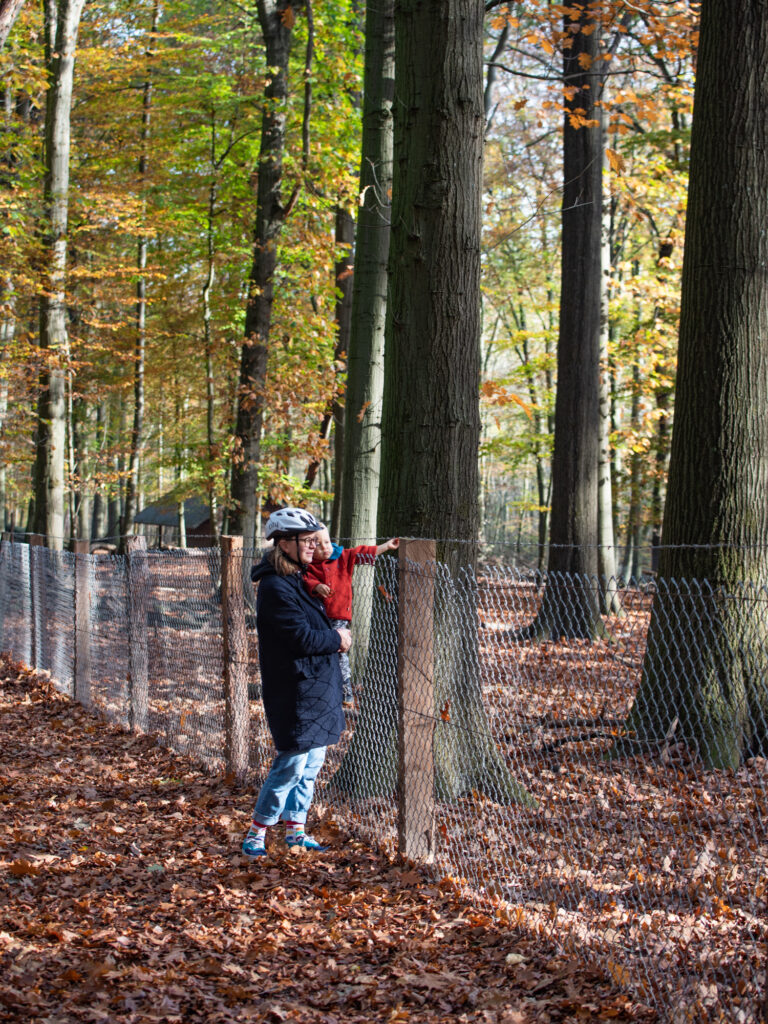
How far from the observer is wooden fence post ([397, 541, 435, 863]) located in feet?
15.5

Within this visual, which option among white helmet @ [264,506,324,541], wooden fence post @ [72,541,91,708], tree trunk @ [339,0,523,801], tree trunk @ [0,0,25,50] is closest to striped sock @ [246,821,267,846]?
tree trunk @ [339,0,523,801]

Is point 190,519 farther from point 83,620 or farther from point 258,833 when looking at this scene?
point 258,833

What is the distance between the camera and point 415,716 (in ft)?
15.7

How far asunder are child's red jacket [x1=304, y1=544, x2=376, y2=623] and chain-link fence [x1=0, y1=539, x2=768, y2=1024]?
0.18 metres

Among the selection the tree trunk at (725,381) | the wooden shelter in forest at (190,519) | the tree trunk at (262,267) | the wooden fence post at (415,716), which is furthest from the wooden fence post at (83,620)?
the wooden shelter in forest at (190,519)

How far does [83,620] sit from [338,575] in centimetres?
516

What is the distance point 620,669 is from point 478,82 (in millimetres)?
5881

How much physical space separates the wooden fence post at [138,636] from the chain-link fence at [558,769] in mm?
40

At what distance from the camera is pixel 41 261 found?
44.8 ft

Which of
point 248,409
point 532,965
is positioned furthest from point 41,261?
point 532,965

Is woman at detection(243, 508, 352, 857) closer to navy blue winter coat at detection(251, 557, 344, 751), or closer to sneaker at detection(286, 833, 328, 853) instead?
navy blue winter coat at detection(251, 557, 344, 751)

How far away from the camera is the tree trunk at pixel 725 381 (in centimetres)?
602

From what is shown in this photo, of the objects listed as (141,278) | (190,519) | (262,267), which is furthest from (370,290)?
(190,519)

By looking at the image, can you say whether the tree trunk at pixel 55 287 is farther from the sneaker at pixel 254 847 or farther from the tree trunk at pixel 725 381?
the tree trunk at pixel 725 381
